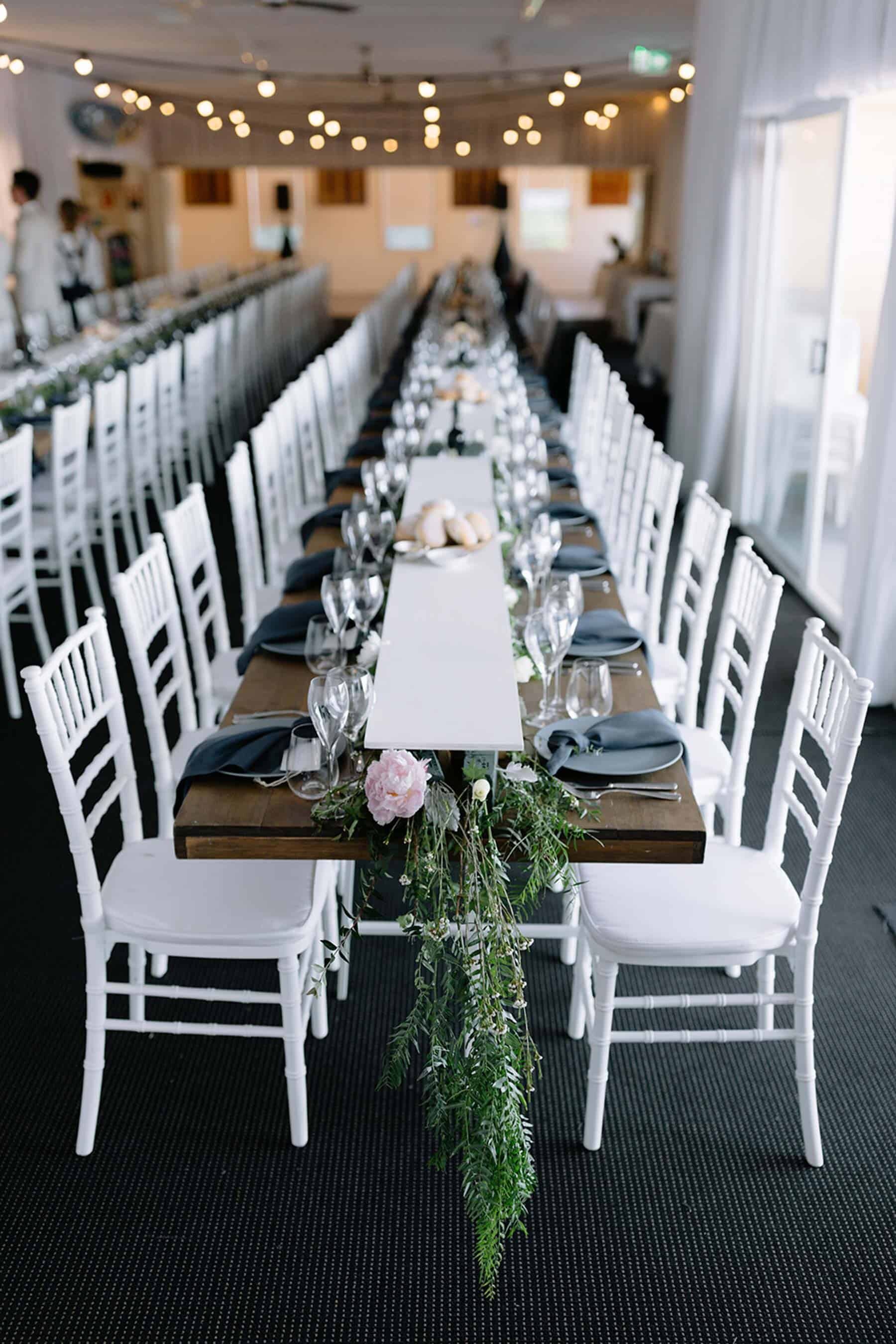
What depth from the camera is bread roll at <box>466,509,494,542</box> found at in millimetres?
3295

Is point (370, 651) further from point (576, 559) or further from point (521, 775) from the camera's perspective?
point (576, 559)

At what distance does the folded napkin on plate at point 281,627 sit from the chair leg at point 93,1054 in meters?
0.75

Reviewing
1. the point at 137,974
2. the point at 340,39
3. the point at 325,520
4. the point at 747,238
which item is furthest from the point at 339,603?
the point at 340,39

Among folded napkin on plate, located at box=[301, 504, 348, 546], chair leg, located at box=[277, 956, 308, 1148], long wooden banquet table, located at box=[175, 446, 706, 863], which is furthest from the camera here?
folded napkin on plate, located at box=[301, 504, 348, 546]

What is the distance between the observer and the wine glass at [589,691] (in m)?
2.48

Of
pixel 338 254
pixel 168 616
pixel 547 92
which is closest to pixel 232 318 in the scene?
pixel 168 616

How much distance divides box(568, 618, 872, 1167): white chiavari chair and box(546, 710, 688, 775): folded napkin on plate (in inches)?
10.1

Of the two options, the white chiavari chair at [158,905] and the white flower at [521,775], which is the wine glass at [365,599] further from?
the white flower at [521,775]

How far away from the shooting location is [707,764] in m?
3.00

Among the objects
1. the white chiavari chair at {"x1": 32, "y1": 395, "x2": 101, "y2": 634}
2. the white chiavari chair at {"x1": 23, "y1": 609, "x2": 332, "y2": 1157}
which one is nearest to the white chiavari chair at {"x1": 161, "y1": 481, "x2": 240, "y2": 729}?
the white chiavari chair at {"x1": 23, "y1": 609, "x2": 332, "y2": 1157}

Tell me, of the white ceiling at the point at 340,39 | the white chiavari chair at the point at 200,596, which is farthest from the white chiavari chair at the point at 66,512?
the white ceiling at the point at 340,39

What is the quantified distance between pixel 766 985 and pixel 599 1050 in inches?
21.7

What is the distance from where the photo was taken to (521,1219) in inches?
95.7

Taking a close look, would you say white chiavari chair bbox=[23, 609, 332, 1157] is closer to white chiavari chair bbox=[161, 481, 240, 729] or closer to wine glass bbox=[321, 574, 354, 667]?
wine glass bbox=[321, 574, 354, 667]
